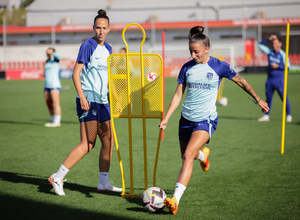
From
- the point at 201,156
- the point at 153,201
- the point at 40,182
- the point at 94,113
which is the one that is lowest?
the point at 40,182

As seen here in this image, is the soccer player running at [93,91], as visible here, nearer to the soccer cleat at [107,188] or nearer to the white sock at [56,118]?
the soccer cleat at [107,188]

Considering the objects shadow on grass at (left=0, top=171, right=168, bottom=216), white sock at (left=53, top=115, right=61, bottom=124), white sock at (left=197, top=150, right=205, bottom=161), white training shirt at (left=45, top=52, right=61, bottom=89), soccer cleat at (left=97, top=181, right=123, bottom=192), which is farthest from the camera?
white sock at (left=53, top=115, right=61, bottom=124)

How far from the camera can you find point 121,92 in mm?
5070

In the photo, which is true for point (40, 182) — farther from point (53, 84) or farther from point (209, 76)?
point (53, 84)

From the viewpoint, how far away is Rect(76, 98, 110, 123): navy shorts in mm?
5219

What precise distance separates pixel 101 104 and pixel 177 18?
44053 mm

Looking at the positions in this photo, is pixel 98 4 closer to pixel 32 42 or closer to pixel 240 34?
pixel 32 42

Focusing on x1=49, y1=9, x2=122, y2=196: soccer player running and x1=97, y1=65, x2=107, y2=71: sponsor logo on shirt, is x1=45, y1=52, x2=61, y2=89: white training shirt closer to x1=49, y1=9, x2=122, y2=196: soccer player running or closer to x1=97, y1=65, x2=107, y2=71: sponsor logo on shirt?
x1=49, y1=9, x2=122, y2=196: soccer player running

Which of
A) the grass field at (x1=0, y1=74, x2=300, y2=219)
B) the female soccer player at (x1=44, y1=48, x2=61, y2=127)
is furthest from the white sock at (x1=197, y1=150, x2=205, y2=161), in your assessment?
the female soccer player at (x1=44, y1=48, x2=61, y2=127)

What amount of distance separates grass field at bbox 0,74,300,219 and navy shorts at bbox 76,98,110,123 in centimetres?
101

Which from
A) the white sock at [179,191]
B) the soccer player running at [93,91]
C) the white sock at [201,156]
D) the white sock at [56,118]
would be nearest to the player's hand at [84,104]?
the soccer player running at [93,91]

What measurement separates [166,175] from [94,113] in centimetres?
178

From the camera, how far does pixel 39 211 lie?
185 inches

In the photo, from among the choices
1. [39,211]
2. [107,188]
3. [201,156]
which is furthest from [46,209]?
[201,156]
